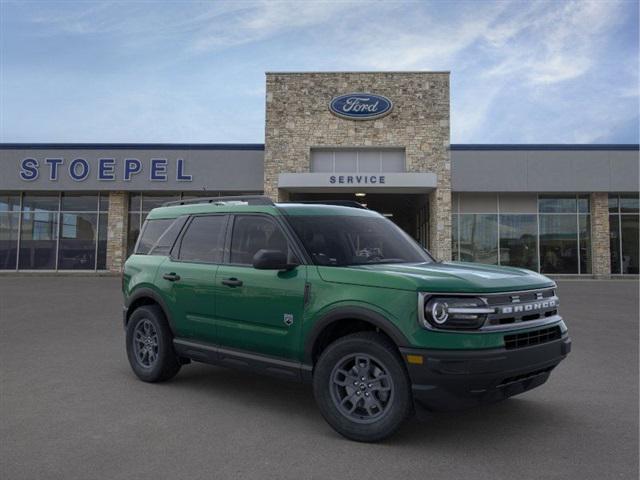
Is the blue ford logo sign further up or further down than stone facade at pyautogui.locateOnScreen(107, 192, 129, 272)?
further up

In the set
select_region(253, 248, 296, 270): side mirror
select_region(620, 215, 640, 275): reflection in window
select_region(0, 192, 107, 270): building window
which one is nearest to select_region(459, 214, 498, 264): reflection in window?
select_region(620, 215, 640, 275): reflection in window

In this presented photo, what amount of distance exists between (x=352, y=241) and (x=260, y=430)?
186 centimetres

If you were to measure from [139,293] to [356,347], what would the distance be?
312 cm

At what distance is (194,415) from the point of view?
4.88 metres

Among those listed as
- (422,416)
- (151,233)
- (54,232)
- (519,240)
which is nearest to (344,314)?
(422,416)

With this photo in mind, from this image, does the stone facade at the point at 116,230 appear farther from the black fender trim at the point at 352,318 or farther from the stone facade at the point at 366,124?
the black fender trim at the point at 352,318

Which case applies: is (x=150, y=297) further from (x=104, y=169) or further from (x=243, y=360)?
(x=104, y=169)

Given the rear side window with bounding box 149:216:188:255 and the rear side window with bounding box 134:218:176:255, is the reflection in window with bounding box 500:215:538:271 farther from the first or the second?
the rear side window with bounding box 149:216:188:255

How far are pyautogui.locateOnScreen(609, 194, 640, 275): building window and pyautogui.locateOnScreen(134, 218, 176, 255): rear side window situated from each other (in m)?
24.2

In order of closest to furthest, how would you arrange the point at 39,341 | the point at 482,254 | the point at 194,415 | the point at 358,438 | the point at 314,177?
the point at 358,438
the point at 194,415
the point at 39,341
the point at 314,177
the point at 482,254

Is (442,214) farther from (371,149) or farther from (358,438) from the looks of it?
(358,438)

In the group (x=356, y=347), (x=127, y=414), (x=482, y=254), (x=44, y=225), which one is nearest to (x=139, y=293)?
(x=127, y=414)

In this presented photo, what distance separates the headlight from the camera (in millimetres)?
3902

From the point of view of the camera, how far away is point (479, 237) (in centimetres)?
2544
